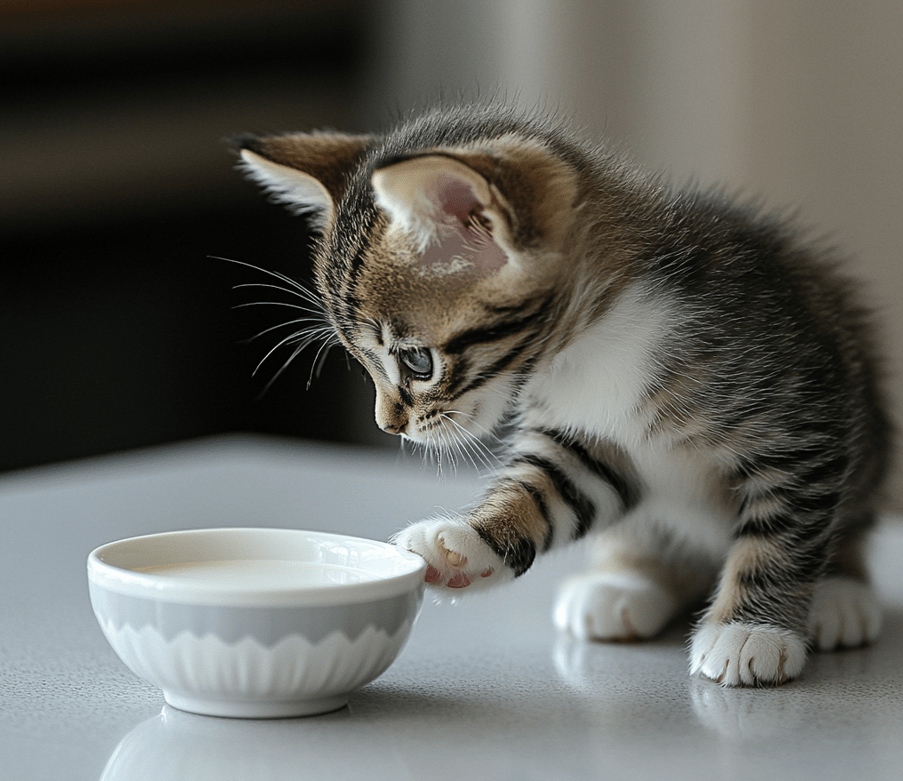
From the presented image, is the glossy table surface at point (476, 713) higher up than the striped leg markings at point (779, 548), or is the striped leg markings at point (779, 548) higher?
the striped leg markings at point (779, 548)

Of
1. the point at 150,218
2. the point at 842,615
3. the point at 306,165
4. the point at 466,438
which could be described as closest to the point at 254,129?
the point at 150,218

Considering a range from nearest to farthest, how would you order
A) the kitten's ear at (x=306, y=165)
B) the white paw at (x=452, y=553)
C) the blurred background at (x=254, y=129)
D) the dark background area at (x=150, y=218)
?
the white paw at (x=452, y=553) → the kitten's ear at (x=306, y=165) → the blurred background at (x=254, y=129) → the dark background area at (x=150, y=218)

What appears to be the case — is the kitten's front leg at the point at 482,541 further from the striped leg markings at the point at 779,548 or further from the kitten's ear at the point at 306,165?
the kitten's ear at the point at 306,165

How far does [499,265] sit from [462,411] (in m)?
0.13

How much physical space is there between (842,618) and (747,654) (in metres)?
0.17

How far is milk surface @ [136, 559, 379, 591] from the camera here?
0.83 metres

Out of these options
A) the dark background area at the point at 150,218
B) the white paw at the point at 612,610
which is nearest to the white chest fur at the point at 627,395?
the white paw at the point at 612,610

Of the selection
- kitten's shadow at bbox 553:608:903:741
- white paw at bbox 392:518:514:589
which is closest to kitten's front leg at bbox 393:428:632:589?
white paw at bbox 392:518:514:589

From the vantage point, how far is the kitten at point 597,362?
37.0 inches

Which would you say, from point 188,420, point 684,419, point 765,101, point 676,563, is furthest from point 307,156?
point 188,420

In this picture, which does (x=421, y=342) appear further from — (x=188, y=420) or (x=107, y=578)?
(x=188, y=420)

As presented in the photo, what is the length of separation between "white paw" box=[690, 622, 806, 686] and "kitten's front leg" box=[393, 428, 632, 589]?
160 millimetres

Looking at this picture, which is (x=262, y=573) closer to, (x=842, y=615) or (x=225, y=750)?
(x=225, y=750)

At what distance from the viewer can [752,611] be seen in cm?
98
